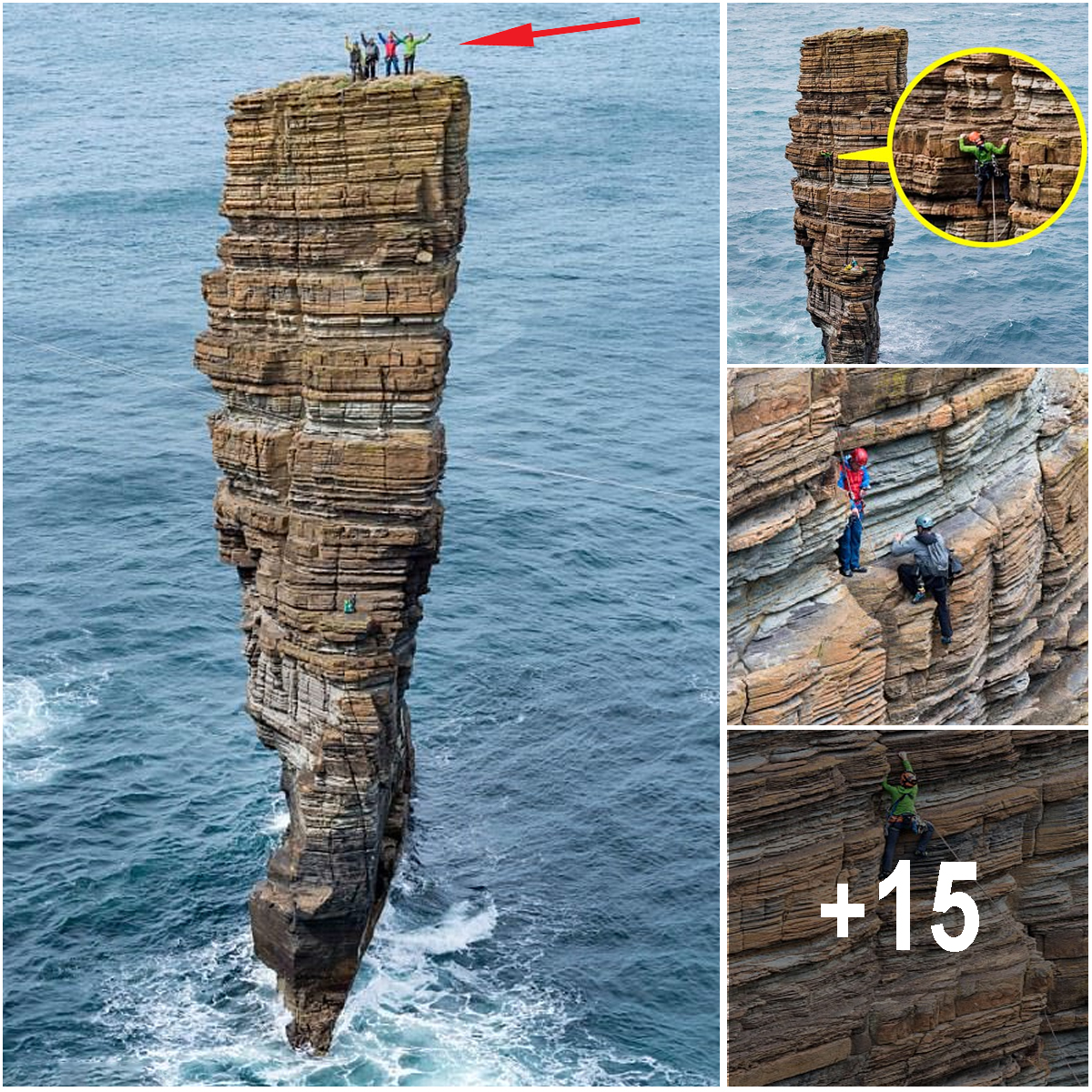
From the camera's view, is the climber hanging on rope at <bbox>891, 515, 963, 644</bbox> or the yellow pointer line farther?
the yellow pointer line

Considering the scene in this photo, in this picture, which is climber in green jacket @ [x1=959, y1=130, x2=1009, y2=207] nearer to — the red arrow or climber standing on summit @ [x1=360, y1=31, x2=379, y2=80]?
the red arrow

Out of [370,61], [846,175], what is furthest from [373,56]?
[846,175]

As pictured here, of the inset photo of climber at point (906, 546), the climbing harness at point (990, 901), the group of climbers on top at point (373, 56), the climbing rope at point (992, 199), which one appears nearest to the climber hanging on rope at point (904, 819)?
the climbing harness at point (990, 901)

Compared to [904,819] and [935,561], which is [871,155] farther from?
[904,819]

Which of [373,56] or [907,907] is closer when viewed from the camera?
[907,907]

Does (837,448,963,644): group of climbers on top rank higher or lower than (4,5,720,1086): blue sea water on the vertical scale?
higher

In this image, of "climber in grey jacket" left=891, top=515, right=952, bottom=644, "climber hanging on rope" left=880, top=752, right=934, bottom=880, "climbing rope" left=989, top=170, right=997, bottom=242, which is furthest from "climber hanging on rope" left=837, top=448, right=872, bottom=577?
"climbing rope" left=989, top=170, right=997, bottom=242

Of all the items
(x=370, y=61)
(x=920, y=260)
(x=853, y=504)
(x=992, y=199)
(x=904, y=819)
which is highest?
(x=370, y=61)
